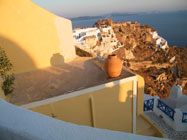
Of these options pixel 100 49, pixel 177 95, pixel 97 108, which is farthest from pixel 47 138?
pixel 100 49

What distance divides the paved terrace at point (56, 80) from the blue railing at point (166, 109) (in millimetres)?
3848

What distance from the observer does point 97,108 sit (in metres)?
4.45

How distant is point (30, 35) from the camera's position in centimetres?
578

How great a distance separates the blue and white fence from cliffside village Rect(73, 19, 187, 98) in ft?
27.2

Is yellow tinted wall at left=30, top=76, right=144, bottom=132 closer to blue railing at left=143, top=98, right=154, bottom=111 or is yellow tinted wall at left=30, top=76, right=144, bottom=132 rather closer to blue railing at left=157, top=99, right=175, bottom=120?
blue railing at left=157, top=99, right=175, bottom=120

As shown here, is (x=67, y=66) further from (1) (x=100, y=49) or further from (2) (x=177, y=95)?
(1) (x=100, y=49)

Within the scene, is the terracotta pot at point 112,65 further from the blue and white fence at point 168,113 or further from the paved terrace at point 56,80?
the blue and white fence at point 168,113

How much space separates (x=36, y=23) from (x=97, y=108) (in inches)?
163

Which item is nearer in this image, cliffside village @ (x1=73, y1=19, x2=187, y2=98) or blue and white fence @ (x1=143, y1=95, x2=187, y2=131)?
blue and white fence @ (x1=143, y1=95, x2=187, y2=131)

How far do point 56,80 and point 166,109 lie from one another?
5800 mm

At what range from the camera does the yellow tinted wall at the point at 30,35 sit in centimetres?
541

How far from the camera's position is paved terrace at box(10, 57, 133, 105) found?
4.02m

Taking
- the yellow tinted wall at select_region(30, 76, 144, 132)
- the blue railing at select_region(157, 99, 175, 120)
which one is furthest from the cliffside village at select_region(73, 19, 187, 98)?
the yellow tinted wall at select_region(30, 76, 144, 132)

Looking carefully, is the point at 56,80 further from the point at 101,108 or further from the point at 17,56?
the point at 17,56
